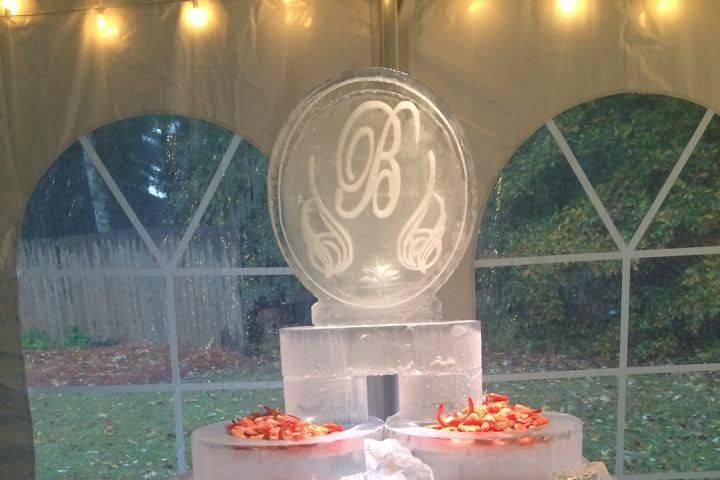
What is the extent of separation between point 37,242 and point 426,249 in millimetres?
2614

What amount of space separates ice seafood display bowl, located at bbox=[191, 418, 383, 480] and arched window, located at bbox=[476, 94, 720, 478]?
170cm

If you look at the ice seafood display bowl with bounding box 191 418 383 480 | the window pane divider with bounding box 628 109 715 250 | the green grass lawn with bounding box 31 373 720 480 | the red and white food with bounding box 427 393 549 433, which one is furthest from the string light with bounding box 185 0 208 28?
the window pane divider with bounding box 628 109 715 250

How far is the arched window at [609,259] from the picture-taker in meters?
4.23

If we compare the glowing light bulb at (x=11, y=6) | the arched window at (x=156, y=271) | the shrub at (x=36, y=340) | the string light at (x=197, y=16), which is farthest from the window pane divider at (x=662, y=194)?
the glowing light bulb at (x=11, y=6)

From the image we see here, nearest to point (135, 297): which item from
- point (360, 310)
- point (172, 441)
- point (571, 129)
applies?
point (172, 441)

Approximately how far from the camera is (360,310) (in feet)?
9.91

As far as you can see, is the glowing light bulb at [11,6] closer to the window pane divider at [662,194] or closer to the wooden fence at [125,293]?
the wooden fence at [125,293]

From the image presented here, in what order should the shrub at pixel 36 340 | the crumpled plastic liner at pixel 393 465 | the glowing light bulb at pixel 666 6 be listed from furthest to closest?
the shrub at pixel 36 340, the glowing light bulb at pixel 666 6, the crumpled plastic liner at pixel 393 465

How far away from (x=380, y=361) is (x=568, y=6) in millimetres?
2346

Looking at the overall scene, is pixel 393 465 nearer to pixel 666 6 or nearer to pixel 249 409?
pixel 249 409

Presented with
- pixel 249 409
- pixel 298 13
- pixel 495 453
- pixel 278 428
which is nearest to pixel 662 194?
pixel 495 453

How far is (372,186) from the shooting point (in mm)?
2947

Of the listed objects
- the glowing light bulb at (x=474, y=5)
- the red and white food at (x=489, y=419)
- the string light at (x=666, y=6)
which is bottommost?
the red and white food at (x=489, y=419)

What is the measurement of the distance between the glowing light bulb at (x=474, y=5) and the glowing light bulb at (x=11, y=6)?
263cm
